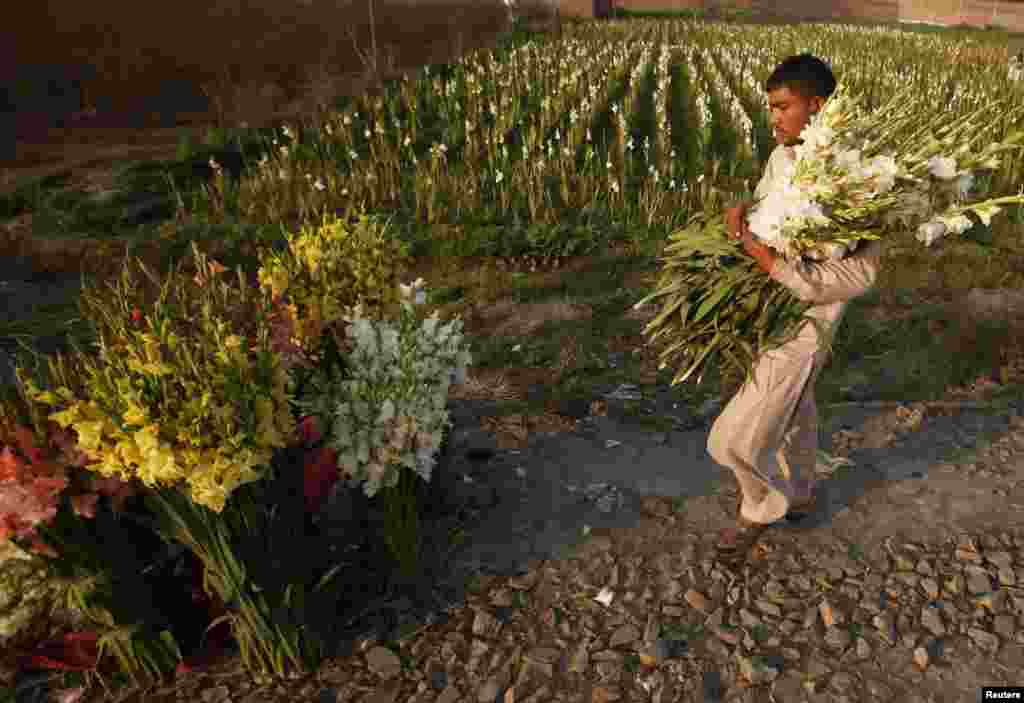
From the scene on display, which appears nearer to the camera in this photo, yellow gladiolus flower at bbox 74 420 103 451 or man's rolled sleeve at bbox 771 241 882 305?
yellow gladiolus flower at bbox 74 420 103 451

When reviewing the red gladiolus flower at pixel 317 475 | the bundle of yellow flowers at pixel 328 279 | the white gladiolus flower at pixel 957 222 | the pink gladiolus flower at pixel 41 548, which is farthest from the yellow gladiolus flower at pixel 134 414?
the white gladiolus flower at pixel 957 222

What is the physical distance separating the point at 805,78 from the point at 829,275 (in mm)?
751

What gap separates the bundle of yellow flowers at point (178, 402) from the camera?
2.00m

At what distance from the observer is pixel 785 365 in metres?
2.88

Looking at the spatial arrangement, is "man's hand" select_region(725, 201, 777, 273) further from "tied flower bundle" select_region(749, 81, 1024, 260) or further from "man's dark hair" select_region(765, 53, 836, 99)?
"man's dark hair" select_region(765, 53, 836, 99)

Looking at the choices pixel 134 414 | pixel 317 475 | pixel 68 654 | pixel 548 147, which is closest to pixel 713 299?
pixel 317 475

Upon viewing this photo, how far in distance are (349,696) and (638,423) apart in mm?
2339

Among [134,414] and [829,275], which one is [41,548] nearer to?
[134,414]

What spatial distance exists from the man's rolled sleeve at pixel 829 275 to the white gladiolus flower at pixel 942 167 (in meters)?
0.31

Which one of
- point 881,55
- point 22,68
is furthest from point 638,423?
point 881,55

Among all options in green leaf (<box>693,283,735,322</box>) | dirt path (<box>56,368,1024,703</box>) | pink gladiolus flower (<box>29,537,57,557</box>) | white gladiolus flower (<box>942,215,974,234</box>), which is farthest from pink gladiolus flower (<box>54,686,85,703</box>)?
white gladiolus flower (<box>942,215,974,234</box>)

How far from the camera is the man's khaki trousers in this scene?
2895 mm

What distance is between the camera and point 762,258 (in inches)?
105

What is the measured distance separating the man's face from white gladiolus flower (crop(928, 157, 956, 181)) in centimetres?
47
